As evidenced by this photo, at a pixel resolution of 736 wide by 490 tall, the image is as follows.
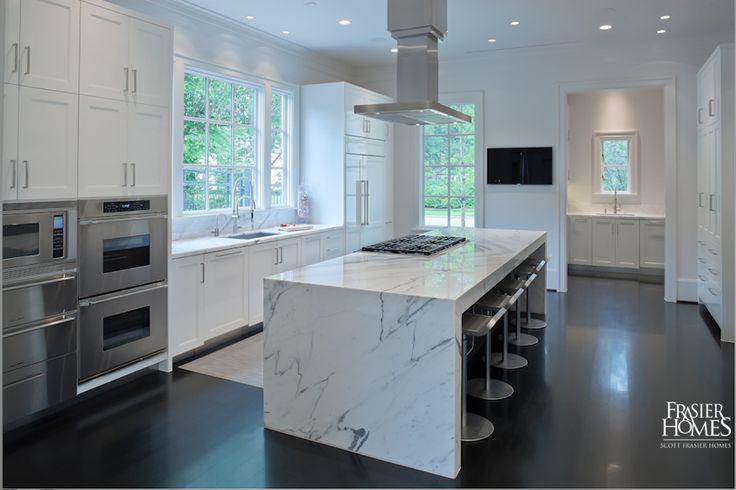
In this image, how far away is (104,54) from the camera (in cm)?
339

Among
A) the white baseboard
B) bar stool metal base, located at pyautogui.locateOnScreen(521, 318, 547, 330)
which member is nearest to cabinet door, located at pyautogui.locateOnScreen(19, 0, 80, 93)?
bar stool metal base, located at pyautogui.locateOnScreen(521, 318, 547, 330)

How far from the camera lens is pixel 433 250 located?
12.3 ft

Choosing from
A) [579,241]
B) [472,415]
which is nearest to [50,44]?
[472,415]

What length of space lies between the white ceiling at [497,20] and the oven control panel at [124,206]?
2.12 meters

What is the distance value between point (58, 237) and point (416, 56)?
2703 mm

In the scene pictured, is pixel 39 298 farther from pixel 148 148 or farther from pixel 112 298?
pixel 148 148

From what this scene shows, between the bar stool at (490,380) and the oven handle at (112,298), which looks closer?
the bar stool at (490,380)

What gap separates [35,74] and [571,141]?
759cm

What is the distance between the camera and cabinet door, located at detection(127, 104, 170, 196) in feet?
11.9

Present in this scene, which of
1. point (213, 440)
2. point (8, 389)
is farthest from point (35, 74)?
point (213, 440)

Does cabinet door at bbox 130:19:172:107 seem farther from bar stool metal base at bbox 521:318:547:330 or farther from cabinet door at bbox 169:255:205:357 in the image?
bar stool metal base at bbox 521:318:547:330

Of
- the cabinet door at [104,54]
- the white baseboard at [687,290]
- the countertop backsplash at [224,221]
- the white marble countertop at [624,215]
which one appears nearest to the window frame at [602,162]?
the white marble countertop at [624,215]

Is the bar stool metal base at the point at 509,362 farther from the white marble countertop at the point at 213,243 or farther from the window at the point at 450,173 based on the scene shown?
the window at the point at 450,173

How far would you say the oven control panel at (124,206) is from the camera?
3440mm
